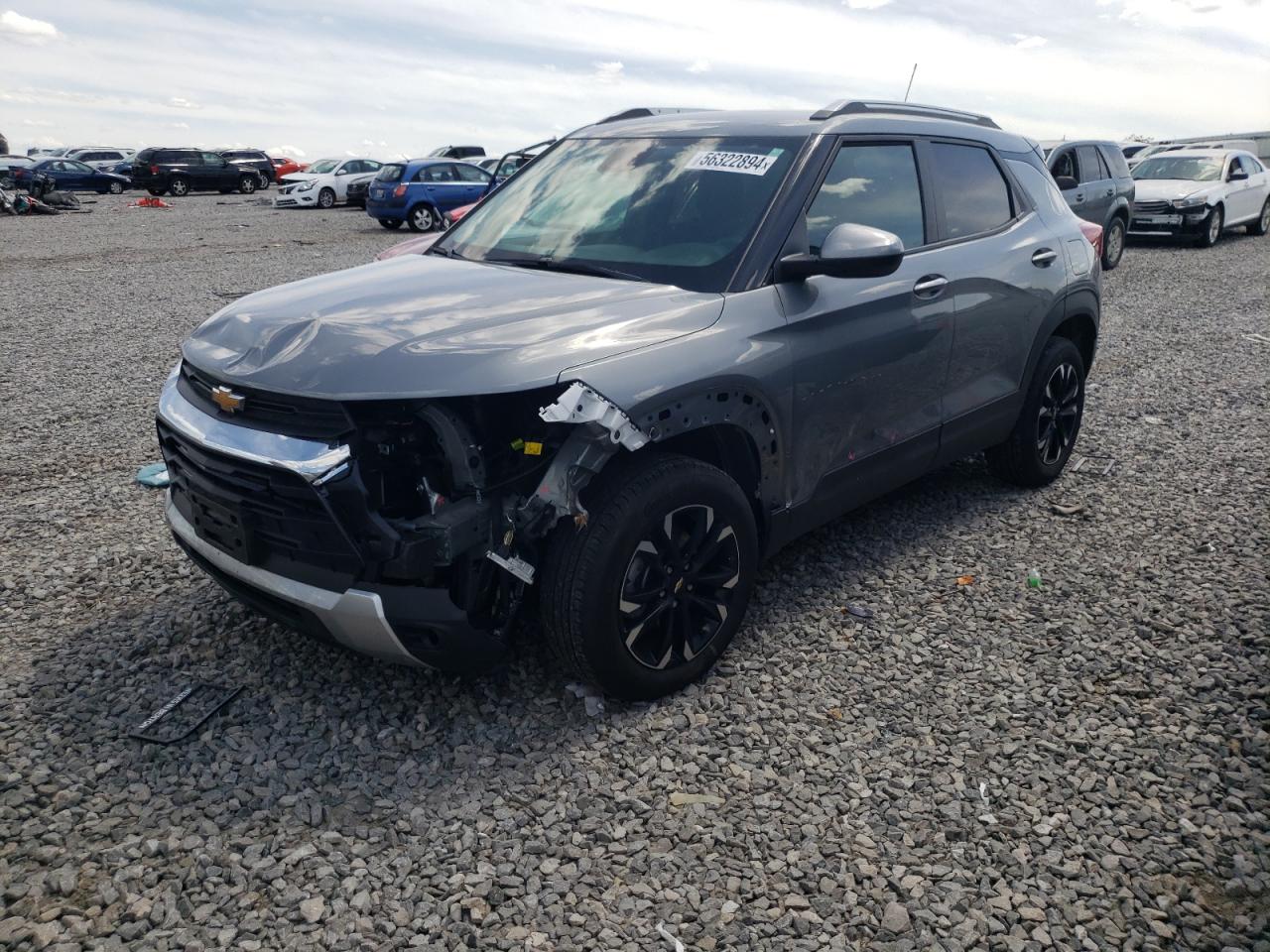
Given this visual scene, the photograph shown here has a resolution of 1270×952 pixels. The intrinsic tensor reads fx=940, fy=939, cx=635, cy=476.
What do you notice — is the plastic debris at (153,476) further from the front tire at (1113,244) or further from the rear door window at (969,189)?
the front tire at (1113,244)

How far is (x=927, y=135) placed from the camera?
13.9ft

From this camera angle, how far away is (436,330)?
9.48 feet

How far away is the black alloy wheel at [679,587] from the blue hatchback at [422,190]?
18496mm

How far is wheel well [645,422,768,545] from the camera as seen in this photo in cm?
325

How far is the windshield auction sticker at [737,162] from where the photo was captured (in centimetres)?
360

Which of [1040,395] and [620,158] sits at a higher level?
[620,158]

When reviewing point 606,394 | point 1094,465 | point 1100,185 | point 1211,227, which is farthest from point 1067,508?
point 1211,227

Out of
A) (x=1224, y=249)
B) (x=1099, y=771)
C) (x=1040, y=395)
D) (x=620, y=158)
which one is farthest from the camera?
(x=1224, y=249)

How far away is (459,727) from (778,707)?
1.10 m

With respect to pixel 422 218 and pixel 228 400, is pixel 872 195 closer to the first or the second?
pixel 228 400

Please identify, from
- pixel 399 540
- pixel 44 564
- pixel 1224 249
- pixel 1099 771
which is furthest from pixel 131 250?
pixel 1224 249

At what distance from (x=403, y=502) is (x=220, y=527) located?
2.07ft

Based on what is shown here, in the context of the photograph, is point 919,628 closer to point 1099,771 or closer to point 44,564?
point 1099,771

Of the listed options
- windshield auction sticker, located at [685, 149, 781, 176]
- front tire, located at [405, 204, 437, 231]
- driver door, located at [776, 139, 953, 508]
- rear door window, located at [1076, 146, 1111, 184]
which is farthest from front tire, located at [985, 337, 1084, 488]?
front tire, located at [405, 204, 437, 231]
